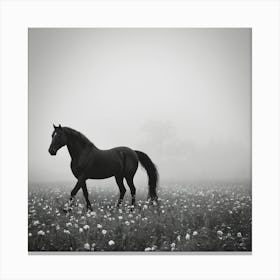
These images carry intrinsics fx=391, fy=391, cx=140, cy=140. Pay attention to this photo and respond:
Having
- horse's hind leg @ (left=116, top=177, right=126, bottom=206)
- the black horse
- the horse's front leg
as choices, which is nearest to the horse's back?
the black horse

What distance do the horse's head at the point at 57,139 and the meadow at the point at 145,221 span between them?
1.74ft

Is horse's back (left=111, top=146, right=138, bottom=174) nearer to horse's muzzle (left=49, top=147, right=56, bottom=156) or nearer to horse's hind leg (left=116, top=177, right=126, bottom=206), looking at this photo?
horse's hind leg (left=116, top=177, right=126, bottom=206)

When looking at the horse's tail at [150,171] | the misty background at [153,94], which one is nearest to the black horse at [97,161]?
the horse's tail at [150,171]

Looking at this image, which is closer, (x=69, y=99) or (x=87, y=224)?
(x=87, y=224)

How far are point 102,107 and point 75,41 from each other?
0.98m

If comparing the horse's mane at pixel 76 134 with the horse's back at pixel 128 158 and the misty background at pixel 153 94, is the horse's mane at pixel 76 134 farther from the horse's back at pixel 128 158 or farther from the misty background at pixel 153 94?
the horse's back at pixel 128 158

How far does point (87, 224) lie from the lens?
5.03m

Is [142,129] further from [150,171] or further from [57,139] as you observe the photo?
[57,139]

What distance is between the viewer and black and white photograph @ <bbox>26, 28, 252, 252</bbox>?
17.0ft

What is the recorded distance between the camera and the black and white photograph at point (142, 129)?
5.18 meters
